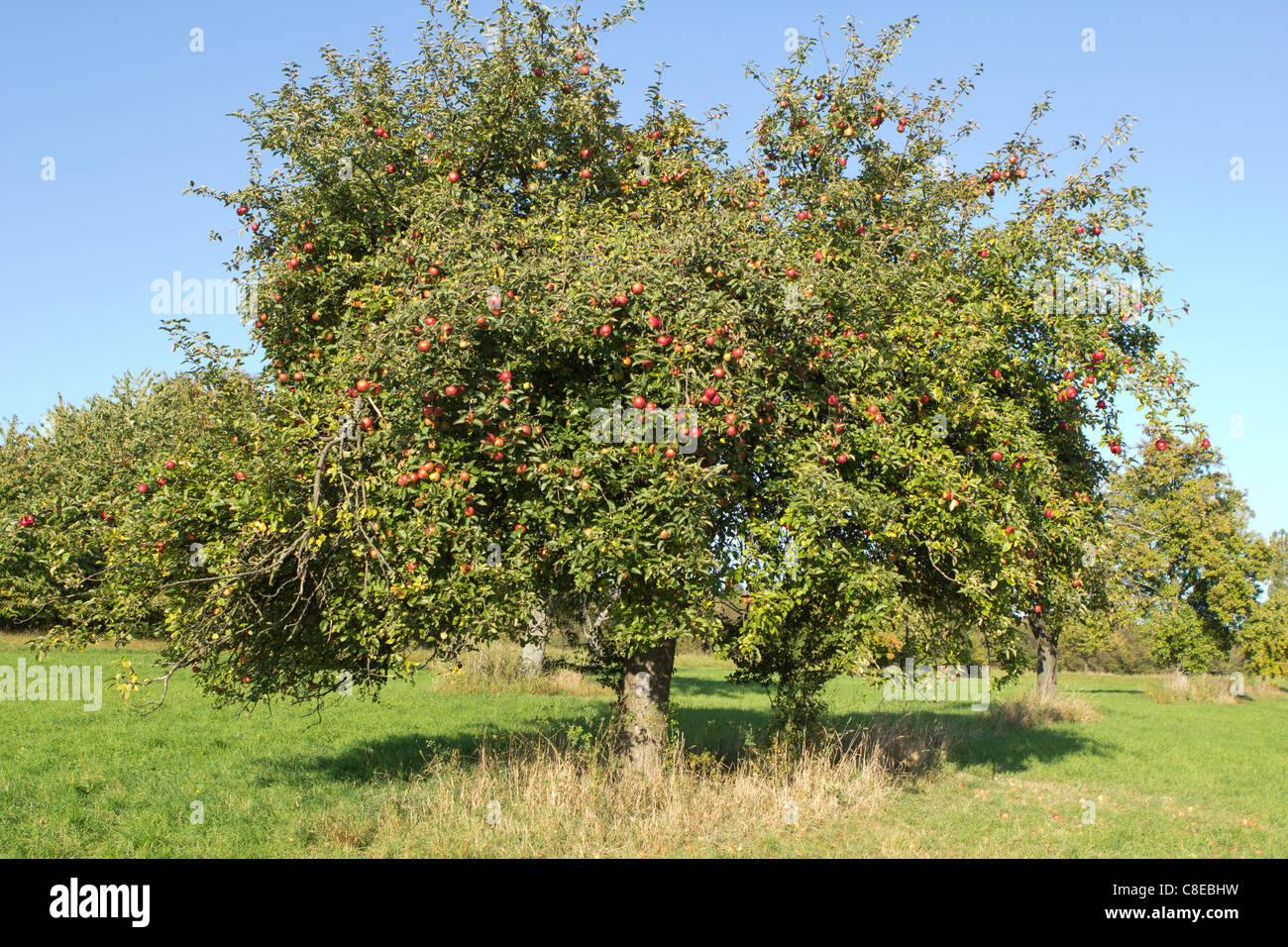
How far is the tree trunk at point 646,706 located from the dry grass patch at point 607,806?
251mm

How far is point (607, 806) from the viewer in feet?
26.6

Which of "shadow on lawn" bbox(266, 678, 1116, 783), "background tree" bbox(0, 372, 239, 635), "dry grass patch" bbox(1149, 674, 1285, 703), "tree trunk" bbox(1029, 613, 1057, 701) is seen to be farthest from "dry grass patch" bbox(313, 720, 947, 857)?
"dry grass patch" bbox(1149, 674, 1285, 703)

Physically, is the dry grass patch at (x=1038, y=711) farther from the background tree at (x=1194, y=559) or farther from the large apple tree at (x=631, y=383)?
the background tree at (x=1194, y=559)

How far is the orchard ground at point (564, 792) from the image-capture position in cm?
766

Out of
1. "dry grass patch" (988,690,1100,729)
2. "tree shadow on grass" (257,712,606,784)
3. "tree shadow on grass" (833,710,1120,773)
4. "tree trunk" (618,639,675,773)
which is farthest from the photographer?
"dry grass patch" (988,690,1100,729)

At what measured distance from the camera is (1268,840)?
30.3 ft

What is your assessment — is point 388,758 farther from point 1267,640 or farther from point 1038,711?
point 1267,640

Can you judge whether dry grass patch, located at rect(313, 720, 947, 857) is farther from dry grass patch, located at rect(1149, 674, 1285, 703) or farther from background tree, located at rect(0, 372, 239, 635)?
dry grass patch, located at rect(1149, 674, 1285, 703)

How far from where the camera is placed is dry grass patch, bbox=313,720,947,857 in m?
7.43

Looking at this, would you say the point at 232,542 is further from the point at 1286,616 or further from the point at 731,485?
the point at 1286,616

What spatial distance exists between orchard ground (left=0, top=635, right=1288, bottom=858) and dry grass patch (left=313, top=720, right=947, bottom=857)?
0.09 ft

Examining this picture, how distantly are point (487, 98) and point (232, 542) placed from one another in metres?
5.42
